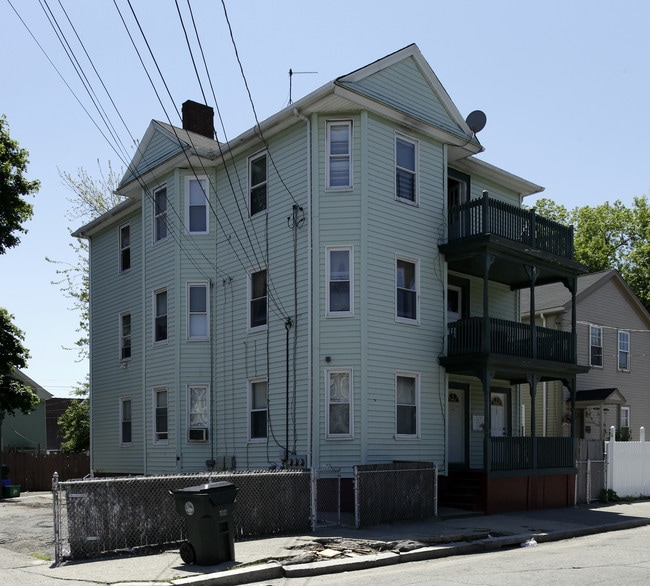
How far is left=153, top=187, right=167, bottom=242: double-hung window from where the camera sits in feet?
73.4

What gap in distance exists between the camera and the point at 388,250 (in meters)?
18.3

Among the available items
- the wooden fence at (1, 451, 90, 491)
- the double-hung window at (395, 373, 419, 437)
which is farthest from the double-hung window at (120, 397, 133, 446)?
the double-hung window at (395, 373, 419, 437)

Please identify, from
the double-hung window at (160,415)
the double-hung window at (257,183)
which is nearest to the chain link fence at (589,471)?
the double-hung window at (257,183)

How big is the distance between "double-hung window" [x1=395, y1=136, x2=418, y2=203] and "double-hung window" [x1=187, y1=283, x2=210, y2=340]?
6.10 metres

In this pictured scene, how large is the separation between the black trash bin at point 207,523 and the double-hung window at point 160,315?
11.6 metres

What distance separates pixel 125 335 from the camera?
2480cm

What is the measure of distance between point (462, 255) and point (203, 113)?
10934 mm

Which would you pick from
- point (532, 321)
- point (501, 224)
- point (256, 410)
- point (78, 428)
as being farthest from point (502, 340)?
point (78, 428)

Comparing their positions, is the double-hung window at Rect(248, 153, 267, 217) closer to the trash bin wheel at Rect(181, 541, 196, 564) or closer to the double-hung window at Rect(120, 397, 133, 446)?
the double-hung window at Rect(120, 397, 133, 446)

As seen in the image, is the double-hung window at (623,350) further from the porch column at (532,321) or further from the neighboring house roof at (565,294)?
the porch column at (532,321)

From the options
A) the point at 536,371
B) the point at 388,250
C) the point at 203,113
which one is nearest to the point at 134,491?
the point at 388,250

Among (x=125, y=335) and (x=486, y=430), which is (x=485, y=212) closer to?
(x=486, y=430)

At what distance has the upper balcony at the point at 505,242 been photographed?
18.9m

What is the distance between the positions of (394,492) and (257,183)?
8815mm
